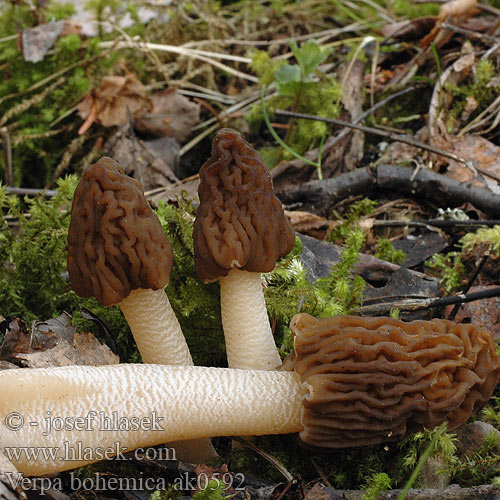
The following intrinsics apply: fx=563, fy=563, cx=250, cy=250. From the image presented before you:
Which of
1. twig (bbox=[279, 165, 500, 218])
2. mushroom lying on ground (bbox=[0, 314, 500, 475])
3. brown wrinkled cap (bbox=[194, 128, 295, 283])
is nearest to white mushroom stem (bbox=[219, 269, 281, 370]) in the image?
brown wrinkled cap (bbox=[194, 128, 295, 283])

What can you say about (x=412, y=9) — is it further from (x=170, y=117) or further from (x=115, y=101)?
(x=115, y=101)

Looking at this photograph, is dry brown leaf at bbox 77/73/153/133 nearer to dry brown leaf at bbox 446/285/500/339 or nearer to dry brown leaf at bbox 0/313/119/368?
dry brown leaf at bbox 0/313/119/368

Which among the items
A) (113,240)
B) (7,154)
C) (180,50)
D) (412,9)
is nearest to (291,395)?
(113,240)

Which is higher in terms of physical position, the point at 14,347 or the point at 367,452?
the point at 14,347

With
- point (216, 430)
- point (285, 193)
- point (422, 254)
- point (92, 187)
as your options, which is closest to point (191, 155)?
point (285, 193)

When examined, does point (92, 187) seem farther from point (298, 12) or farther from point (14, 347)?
point (298, 12)

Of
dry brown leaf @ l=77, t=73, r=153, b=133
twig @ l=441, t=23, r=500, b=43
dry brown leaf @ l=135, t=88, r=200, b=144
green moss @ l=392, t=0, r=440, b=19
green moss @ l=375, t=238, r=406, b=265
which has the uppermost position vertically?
green moss @ l=392, t=0, r=440, b=19
